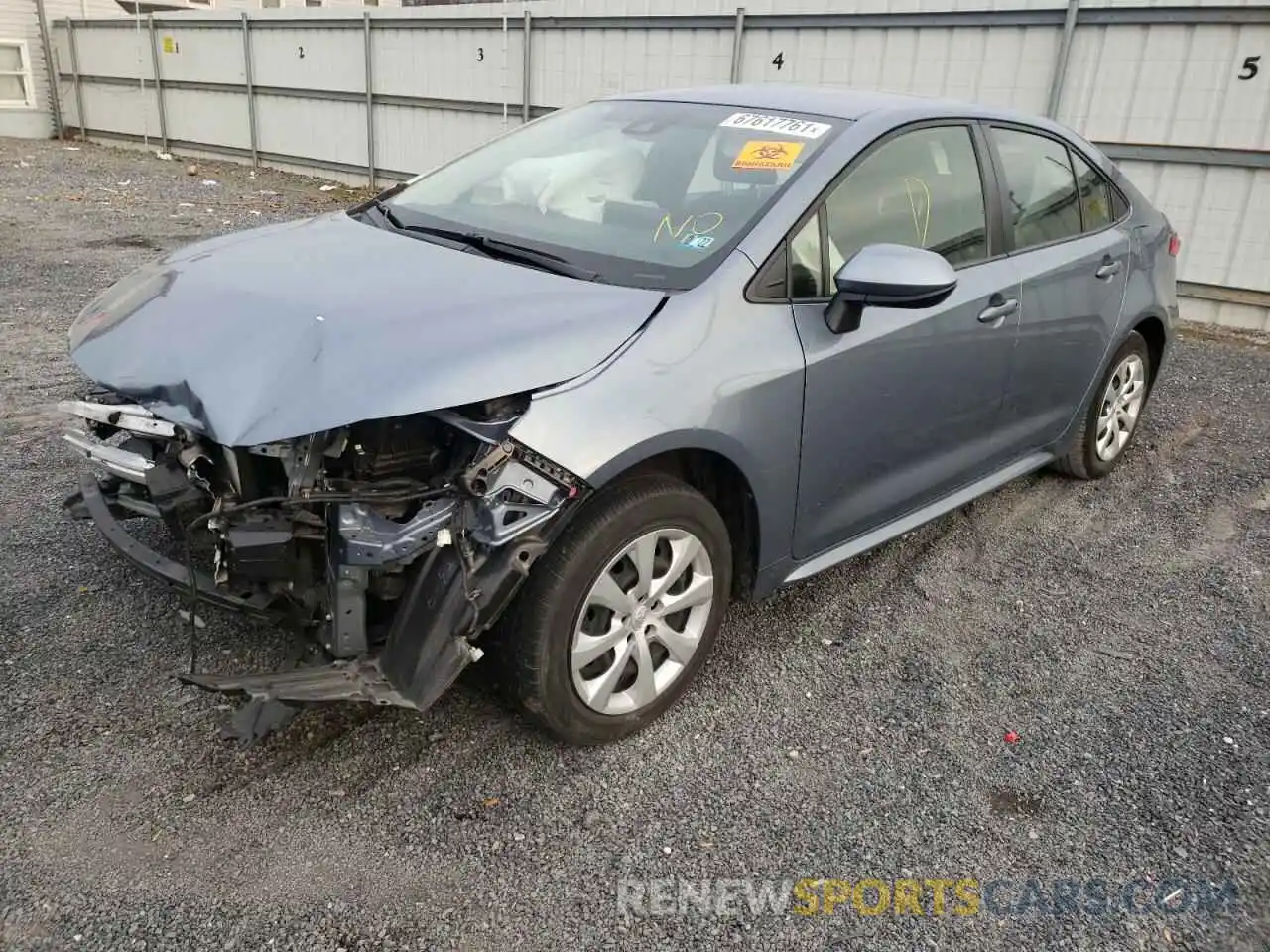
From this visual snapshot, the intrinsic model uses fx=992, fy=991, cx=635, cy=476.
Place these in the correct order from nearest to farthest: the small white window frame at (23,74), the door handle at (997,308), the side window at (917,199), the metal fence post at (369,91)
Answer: the side window at (917,199) → the door handle at (997,308) → the metal fence post at (369,91) → the small white window frame at (23,74)

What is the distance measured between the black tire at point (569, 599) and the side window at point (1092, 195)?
2.59 metres

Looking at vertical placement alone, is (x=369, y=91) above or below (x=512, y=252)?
below

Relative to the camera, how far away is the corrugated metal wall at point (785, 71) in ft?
25.7

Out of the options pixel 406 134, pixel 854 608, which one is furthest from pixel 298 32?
pixel 854 608

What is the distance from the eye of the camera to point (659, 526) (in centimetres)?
265

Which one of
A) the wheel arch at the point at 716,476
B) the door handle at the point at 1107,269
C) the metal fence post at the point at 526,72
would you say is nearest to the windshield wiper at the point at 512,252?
the wheel arch at the point at 716,476

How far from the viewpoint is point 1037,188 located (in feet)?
13.0

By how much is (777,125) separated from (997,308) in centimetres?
103

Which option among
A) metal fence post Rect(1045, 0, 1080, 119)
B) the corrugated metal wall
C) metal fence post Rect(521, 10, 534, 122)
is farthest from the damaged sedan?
metal fence post Rect(521, 10, 534, 122)

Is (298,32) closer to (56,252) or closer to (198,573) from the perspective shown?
(56,252)

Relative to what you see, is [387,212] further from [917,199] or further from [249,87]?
[249,87]

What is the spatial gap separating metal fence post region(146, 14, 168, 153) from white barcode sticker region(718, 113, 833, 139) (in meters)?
18.2

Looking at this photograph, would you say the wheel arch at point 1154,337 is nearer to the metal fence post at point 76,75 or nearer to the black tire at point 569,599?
the black tire at point 569,599

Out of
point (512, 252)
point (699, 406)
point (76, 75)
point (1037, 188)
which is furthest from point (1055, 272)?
point (76, 75)
